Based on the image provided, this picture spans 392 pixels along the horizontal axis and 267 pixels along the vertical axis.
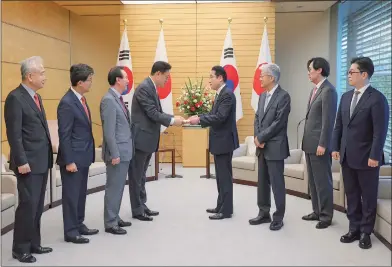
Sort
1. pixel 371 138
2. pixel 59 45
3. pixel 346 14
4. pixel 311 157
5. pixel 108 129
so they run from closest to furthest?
1. pixel 371 138
2. pixel 108 129
3. pixel 311 157
4. pixel 346 14
5. pixel 59 45

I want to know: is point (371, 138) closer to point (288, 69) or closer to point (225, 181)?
point (225, 181)

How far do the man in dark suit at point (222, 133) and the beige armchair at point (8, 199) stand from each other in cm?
191

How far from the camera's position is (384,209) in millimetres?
3842

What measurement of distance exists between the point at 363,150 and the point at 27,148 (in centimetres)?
266

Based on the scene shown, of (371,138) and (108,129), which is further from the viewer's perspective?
(108,129)

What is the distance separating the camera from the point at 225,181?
4.77m

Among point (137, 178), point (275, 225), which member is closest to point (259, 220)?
point (275, 225)

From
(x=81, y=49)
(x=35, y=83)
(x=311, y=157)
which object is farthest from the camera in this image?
(x=81, y=49)

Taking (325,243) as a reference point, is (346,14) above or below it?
above

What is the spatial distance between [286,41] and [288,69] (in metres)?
0.60

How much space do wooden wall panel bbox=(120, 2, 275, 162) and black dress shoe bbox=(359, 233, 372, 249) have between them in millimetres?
5366

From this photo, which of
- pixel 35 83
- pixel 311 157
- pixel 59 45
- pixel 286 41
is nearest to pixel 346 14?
pixel 286 41

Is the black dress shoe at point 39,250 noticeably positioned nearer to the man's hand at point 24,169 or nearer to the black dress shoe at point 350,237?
the man's hand at point 24,169

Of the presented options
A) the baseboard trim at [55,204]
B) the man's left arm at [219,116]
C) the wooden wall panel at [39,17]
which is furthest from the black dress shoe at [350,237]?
the wooden wall panel at [39,17]
